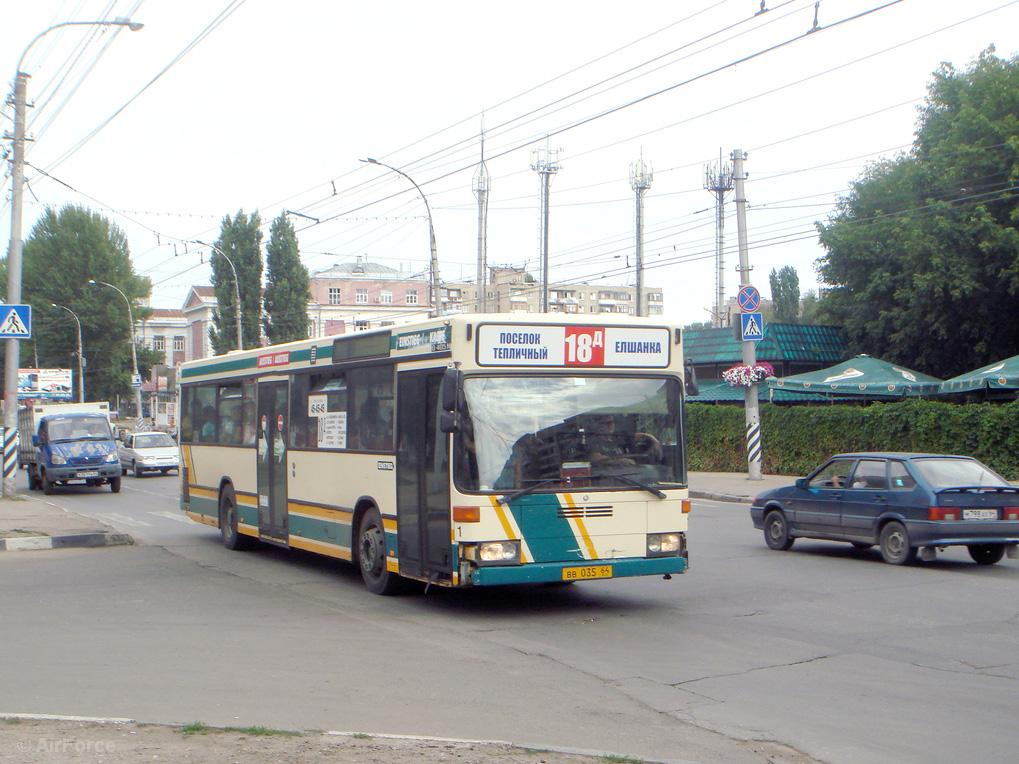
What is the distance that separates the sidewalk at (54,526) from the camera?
1553 centimetres

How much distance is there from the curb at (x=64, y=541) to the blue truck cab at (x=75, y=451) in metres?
14.1

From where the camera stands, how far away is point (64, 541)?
15648mm

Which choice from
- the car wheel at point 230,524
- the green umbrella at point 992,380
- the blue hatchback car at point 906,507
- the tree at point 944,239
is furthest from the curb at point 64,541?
the tree at point 944,239

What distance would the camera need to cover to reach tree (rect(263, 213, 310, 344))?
6384cm

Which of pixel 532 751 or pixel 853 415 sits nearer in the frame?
pixel 532 751

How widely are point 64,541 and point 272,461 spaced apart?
14.0 feet

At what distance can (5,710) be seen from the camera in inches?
239

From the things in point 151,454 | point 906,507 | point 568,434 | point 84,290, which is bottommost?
point 151,454

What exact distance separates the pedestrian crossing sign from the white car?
53.5 feet

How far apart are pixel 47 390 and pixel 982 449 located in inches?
2495

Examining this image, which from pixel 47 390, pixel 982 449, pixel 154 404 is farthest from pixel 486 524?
pixel 154 404

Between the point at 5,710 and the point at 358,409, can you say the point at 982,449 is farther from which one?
the point at 5,710

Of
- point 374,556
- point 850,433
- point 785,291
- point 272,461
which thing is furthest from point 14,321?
point 785,291

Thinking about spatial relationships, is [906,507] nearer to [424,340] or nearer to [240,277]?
[424,340]
